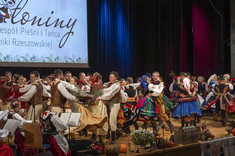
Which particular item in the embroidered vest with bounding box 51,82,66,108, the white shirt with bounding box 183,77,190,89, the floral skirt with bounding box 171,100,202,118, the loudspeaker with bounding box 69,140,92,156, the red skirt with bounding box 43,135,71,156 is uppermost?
the white shirt with bounding box 183,77,190,89

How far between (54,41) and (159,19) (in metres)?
4.77

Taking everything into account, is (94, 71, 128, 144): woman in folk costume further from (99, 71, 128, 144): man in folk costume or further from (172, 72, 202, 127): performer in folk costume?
(172, 72, 202, 127): performer in folk costume

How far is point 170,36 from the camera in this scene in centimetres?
1451

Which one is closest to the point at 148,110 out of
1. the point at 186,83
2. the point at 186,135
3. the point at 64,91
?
the point at 186,83

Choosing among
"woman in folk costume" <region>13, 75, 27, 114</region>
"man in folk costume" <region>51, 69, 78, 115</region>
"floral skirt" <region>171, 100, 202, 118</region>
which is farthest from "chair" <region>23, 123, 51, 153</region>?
"floral skirt" <region>171, 100, 202, 118</region>

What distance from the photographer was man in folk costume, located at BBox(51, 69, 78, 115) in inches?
267

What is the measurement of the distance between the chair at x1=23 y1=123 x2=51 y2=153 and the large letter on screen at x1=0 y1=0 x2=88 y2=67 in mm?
5690

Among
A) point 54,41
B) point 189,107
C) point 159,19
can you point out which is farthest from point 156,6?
point 189,107

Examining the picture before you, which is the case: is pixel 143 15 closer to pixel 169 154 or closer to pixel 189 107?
pixel 189 107

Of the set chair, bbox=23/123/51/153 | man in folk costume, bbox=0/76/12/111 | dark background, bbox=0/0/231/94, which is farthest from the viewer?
dark background, bbox=0/0/231/94

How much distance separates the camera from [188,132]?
6465 millimetres

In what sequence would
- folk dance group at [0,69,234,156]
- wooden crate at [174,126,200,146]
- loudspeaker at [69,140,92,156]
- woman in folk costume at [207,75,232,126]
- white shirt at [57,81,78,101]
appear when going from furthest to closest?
woman in folk costume at [207,75,232,126] → white shirt at [57,81,78,101] → wooden crate at [174,126,200,146] → loudspeaker at [69,140,92,156] → folk dance group at [0,69,234,156]

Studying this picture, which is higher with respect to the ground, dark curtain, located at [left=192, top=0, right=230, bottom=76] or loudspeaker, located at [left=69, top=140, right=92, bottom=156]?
dark curtain, located at [left=192, top=0, right=230, bottom=76]

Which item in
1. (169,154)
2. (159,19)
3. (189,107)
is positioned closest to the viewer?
(169,154)
